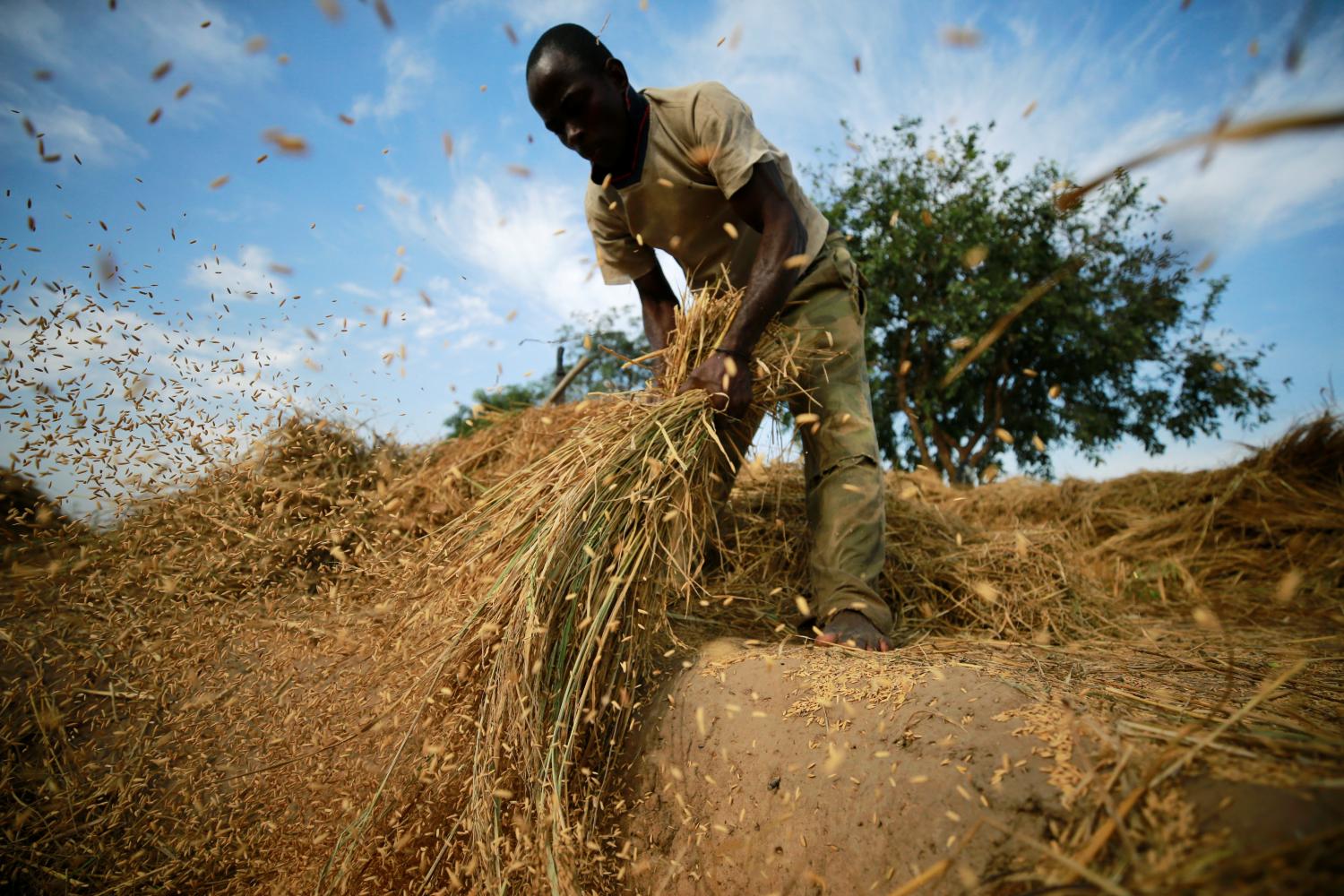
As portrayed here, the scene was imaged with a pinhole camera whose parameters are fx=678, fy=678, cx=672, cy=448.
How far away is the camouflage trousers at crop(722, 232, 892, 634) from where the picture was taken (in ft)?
7.41

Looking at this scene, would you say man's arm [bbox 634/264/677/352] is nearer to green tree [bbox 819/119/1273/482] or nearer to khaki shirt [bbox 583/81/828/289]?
khaki shirt [bbox 583/81/828/289]

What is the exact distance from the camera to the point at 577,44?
7.23 ft

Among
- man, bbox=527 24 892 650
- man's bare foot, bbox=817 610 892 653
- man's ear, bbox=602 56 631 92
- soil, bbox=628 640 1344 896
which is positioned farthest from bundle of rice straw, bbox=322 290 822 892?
man's ear, bbox=602 56 631 92

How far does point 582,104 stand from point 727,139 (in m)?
0.49

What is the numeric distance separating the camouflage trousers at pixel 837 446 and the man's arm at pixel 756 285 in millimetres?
205

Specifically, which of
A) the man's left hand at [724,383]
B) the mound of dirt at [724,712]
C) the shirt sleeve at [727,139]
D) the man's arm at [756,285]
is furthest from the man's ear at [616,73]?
A: the mound of dirt at [724,712]

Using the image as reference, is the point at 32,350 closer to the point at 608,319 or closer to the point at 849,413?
the point at 849,413

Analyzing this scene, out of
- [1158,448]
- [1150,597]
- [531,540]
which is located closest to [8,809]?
[531,540]

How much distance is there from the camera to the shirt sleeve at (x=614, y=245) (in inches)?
108

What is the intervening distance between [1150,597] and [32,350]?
5.05 m

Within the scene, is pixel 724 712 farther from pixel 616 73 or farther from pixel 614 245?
pixel 616 73

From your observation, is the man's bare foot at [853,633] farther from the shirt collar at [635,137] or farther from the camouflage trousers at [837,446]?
the shirt collar at [635,137]

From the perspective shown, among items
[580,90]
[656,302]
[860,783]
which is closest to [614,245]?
[656,302]

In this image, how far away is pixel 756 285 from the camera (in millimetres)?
2137
